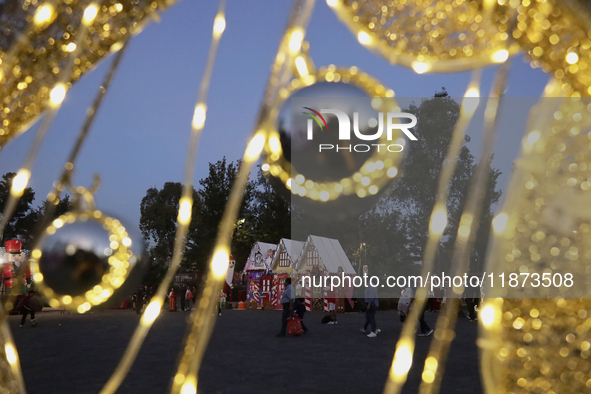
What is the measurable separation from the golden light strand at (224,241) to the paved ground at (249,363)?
10.8 feet

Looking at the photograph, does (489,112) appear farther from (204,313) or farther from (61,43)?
(61,43)

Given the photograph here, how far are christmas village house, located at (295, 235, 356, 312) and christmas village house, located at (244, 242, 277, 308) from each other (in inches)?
102

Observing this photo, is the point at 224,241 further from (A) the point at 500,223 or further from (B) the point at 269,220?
(B) the point at 269,220

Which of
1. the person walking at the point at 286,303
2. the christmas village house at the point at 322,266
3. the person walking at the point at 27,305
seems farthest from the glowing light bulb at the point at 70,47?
the christmas village house at the point at 322,266

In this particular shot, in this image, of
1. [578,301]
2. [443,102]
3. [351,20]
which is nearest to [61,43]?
[351,20]

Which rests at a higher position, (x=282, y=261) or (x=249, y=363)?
(x=282, y=261)

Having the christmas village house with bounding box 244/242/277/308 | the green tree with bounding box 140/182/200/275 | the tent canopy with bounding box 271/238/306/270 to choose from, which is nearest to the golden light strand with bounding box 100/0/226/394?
the tent canopy with bounding box 271/238/306/270

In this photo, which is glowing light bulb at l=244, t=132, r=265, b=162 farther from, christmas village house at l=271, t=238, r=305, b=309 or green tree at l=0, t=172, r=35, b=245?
christmas village house at l=271, t=238, r=305, b=309

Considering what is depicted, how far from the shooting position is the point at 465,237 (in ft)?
2.67

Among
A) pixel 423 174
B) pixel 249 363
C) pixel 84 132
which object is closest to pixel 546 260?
pixel 84 132

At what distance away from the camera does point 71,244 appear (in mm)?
1459

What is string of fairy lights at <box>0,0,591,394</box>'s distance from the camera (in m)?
0.82

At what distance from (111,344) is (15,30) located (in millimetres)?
7219

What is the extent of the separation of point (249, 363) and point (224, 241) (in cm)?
488
